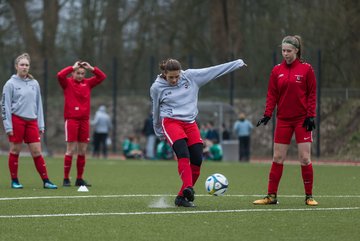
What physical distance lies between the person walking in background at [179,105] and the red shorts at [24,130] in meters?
3.75

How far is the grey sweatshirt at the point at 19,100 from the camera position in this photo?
14391mm

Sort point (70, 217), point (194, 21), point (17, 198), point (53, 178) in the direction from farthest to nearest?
point (194, 21)
point (53, 178)
point (17, 198)
point (70, 217)

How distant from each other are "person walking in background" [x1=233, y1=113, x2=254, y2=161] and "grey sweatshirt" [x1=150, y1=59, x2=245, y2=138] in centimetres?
1762

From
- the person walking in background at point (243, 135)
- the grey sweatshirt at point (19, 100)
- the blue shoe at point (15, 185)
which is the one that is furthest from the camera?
the person walking in background at point (243, 135)

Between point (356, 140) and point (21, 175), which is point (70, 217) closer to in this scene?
point (21, 175)

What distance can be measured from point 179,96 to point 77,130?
434 centimetres

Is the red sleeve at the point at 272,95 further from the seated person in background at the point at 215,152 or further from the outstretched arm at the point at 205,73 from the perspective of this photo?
the seated person in background at the point at 215,152

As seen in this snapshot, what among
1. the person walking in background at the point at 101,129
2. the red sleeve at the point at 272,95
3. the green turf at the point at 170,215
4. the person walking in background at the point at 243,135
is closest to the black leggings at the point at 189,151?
the green turf at the point at 170,215

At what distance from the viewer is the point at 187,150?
36.0ft

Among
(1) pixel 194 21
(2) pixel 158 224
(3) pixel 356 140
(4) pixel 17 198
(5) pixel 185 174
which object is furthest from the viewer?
(1) pixel 194 21

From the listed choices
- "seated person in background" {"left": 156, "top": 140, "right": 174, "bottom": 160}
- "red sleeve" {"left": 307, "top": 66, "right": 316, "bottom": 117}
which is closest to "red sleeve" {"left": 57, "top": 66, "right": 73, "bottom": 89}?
"red sleeve" {"left": 307, "top": 66, "right": 316, "bottom": 117}

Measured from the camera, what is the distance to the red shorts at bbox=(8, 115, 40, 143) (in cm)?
1450

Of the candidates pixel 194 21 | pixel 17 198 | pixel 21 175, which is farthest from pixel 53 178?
pixel 194 21

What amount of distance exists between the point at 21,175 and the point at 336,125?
13812 millimetres
